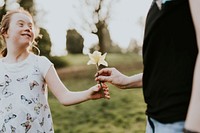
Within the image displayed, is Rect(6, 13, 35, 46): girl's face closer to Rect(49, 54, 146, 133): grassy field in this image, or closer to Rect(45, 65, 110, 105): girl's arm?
Rect(45, 65, 110, 105): girl's arm

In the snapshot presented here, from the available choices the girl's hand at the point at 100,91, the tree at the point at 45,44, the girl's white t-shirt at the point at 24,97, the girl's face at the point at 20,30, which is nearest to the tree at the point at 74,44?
the tree at the point at 45,44

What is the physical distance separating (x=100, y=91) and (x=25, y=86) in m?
0.61

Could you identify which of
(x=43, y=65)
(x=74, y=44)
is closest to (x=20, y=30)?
(x=43, y=65)

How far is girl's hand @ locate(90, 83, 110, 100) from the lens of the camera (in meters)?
2.63

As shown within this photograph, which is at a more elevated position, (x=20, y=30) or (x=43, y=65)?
(x=20, y=30)

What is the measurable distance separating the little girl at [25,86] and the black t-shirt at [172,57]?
1.39m

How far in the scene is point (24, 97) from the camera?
3.08 m

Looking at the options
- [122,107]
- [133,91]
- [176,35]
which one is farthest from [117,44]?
[176,35]

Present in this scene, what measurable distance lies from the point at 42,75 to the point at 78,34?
10331 millimetres

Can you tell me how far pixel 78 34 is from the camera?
44.1 ft

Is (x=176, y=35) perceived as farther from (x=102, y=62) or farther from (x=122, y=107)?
(x=122, y=107)

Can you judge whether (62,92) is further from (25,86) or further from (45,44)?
(45,44)

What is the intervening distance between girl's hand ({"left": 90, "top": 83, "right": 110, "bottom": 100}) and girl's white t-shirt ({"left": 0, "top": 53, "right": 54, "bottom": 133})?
16.6 inches

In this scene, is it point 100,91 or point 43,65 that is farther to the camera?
point 43,65
